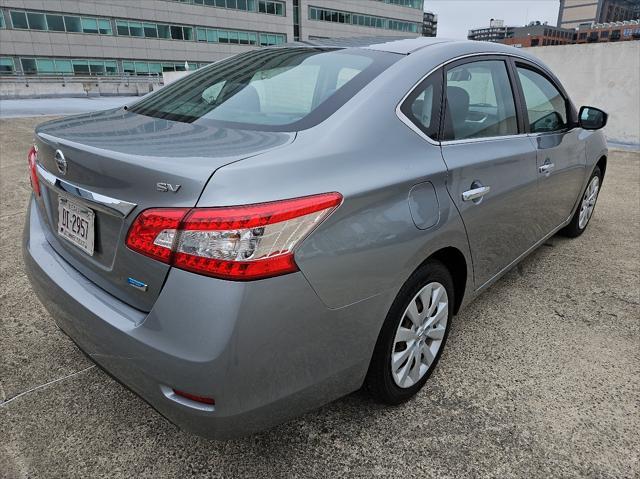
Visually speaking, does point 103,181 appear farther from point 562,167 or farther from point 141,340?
point 562,167

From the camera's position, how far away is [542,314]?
285cm

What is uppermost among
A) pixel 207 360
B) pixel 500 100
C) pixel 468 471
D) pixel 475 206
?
pixel 500 100

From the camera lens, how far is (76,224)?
1.66 meters

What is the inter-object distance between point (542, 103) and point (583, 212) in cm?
151

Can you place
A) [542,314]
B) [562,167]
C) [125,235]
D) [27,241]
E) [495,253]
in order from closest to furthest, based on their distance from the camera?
[125,235] < [27,241] < [495,253] < [542,314] < [562,167]

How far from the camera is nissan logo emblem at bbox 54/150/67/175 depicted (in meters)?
1.64

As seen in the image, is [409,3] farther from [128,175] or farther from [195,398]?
[195,398]

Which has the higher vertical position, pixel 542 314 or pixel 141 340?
pixel 141 340

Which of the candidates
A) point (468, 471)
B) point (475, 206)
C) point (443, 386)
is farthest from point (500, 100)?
point (468, 471)

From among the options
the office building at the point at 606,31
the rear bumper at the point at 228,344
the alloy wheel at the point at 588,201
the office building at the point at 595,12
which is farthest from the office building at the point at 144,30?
the office building at the point at 595,12

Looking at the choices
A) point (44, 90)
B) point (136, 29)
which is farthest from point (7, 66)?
point (44, 90)

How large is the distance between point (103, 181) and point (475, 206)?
1538 mm

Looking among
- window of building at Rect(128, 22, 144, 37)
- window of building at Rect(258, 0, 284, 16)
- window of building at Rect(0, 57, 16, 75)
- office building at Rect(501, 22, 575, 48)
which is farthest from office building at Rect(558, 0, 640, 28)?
window of building at Rect(0, 57, 16, 75)

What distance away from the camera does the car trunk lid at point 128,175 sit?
1.35 m
